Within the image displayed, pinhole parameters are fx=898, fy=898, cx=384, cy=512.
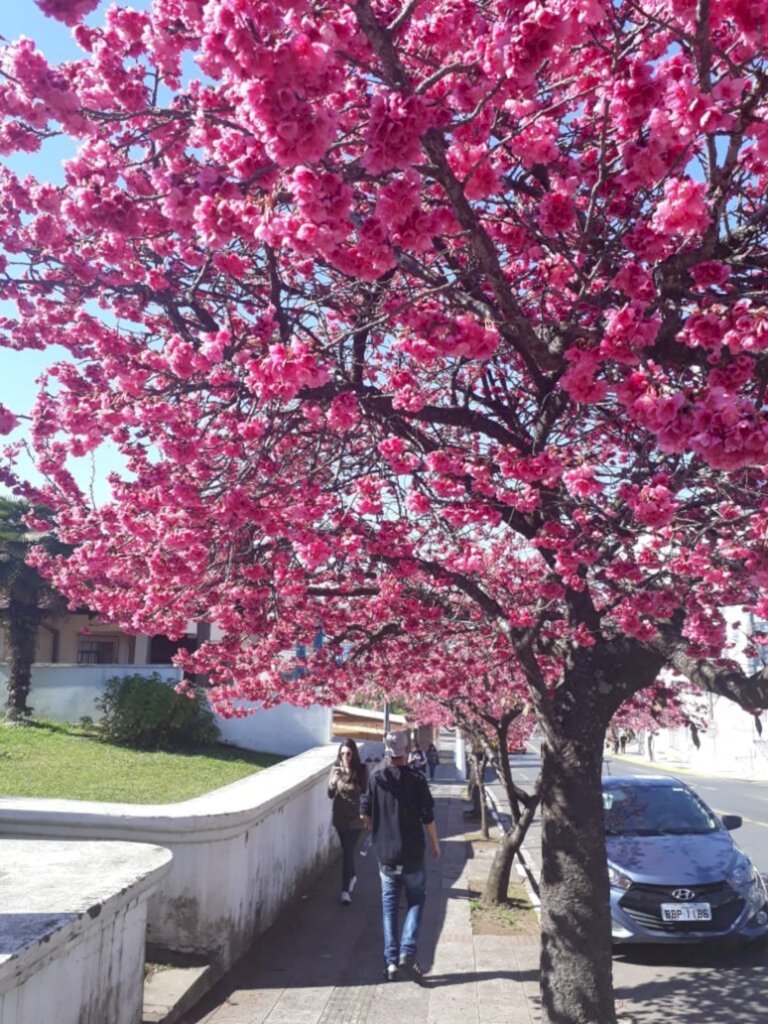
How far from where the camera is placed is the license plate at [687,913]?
25.3 ft

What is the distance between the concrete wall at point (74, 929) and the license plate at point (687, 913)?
15.8ft

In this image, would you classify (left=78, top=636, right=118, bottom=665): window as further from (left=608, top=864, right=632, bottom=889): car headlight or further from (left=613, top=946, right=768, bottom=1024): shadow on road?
(left=613, top=946, right=768, bottom=1024): shadow on road

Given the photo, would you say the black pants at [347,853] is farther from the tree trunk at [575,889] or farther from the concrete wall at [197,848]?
the tree trunk at [575,889]

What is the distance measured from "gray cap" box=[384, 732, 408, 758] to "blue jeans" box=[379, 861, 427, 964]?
86 centimetres

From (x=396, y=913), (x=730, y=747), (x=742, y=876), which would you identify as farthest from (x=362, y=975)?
A: (x=730, y=747)

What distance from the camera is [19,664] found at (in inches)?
677

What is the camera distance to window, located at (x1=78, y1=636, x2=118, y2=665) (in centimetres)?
3291

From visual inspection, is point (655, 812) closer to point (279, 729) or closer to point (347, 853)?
point (347, 853)

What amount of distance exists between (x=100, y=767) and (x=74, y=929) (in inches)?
356

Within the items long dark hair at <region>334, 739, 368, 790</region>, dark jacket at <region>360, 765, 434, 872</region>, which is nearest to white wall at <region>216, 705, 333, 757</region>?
long dark hair at <region>334, 739, 368, 790</region>

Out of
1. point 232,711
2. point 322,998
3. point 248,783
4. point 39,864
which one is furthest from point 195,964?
point 232,711

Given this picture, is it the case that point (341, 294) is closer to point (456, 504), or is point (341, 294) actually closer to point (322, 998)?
point (456, 504)

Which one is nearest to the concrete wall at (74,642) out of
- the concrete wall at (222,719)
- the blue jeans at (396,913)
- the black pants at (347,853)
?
the concrete wall at (222,719)

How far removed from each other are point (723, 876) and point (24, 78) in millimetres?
8070
